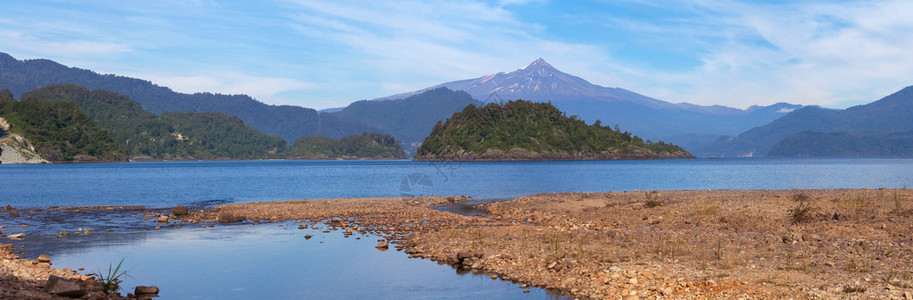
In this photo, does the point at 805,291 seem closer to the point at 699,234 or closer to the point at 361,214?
the point at 699,234

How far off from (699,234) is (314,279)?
1707cm

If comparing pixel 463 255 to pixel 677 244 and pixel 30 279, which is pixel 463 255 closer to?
pixel 677 244

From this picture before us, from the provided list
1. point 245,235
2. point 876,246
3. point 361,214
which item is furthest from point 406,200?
point 876,246

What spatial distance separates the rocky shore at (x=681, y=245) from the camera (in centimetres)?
1708

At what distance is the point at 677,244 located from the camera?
80.0 ft

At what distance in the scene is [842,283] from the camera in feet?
53.6

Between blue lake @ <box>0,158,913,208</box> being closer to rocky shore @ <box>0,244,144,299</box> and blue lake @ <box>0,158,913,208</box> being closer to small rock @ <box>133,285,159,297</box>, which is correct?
rocky shore @ <box>0,244,144,299</box>

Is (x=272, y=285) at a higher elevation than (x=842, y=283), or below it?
below

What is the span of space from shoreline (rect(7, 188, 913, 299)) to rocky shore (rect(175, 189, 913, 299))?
46 mm

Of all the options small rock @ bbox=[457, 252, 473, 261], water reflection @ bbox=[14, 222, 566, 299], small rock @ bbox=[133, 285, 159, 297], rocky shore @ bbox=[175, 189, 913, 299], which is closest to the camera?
rocky shore @ bbox=[175, 189, 913, 299]

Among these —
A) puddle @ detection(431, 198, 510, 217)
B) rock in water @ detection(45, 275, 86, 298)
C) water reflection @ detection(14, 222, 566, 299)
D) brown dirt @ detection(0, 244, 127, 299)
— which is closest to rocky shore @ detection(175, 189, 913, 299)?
water reflection @ detection(14, 222, 566, 299)

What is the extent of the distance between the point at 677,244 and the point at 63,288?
71.0 ft

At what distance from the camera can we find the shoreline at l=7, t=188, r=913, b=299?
17.2 metres

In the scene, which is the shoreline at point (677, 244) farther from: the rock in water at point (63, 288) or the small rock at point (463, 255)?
the rock in water at point (63, 288)
